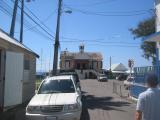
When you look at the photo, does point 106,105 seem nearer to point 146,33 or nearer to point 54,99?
point 54,99

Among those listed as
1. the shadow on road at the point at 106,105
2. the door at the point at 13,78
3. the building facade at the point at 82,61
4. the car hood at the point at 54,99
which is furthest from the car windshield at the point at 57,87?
the building facade at the point at 82,61

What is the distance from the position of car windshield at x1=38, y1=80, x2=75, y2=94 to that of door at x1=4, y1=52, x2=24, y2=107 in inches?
95.3

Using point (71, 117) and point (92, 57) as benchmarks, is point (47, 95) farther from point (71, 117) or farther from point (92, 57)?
point (92, 57)

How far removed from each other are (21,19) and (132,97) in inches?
617

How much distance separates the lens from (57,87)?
48.2 ft

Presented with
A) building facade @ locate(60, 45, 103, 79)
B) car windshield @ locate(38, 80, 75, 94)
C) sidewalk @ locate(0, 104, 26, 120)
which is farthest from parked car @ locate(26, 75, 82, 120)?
building facade @ locate(60, 45, 103, 79)

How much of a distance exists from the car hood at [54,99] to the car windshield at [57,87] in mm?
550

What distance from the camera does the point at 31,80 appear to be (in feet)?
78.5

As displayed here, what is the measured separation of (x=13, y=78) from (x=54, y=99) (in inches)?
190

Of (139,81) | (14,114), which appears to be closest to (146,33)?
(139,81)

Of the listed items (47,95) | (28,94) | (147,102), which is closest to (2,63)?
(47,95)

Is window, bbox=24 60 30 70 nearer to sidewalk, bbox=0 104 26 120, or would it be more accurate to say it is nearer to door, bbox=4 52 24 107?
door, bbox=4 52 24 107

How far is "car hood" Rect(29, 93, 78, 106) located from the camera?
12.6 meters

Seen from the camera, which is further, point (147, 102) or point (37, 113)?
point (37, 113)
